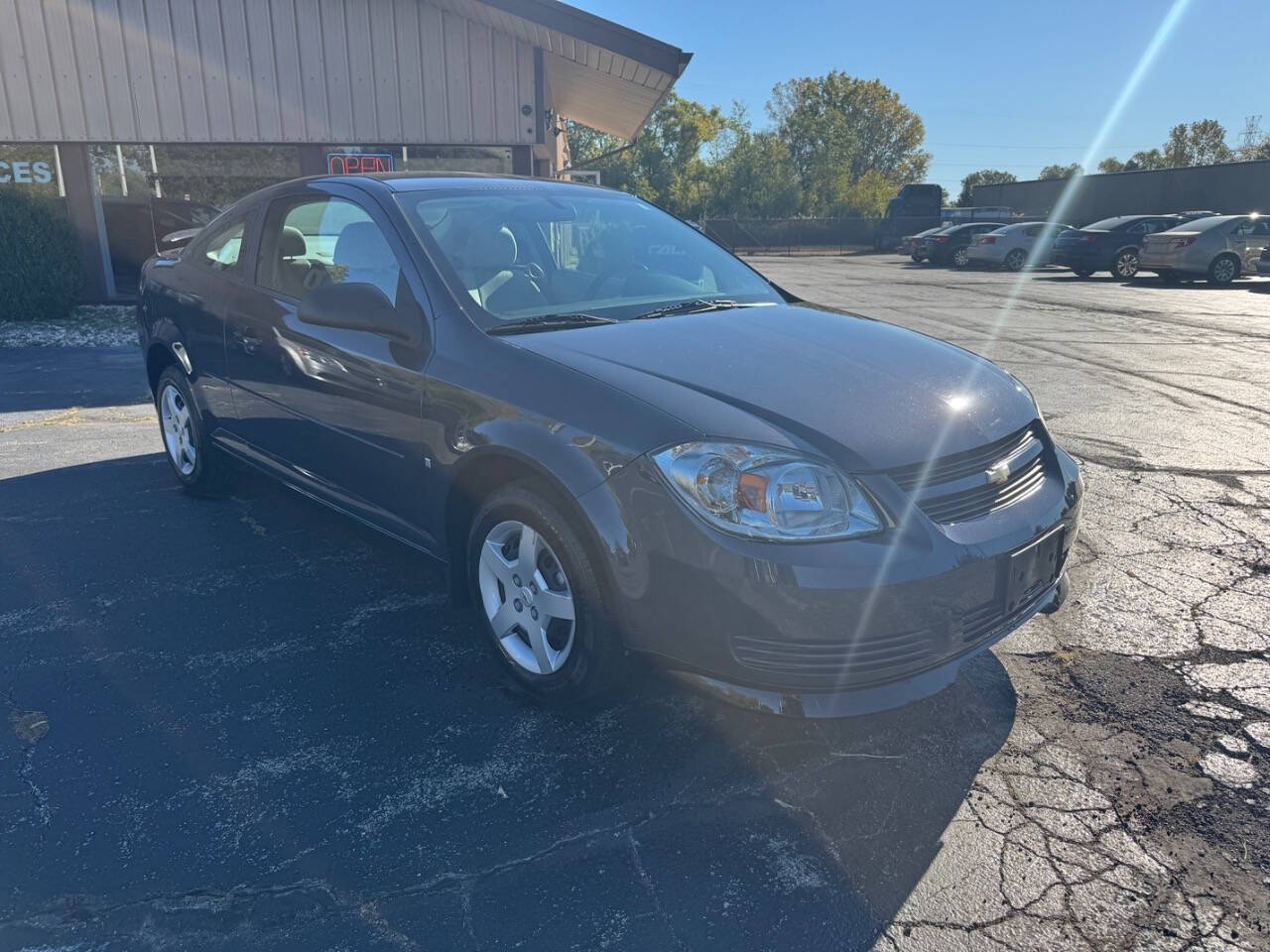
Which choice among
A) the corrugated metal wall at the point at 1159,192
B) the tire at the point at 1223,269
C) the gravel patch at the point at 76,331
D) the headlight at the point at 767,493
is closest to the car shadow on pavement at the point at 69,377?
the gravel patch at the point at 76,331

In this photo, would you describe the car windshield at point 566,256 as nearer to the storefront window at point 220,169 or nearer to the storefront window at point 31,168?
the storefront window at point 220,169

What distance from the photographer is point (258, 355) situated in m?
3.96

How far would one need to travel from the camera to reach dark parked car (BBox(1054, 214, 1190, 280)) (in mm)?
21328

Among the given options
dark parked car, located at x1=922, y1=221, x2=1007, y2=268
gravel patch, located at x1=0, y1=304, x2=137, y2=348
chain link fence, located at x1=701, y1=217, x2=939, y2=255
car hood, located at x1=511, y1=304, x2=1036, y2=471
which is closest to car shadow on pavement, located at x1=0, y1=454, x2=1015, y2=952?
car hood, located at x1=511, y1=304, x2=1036, y2=471

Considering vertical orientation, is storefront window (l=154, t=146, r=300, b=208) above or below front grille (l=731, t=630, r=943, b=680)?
above

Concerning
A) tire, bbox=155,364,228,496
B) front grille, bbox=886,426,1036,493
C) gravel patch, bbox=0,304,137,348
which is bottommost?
gravel patch, bbox=0,304,137,348

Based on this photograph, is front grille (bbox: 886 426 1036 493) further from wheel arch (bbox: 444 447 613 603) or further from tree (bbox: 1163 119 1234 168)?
tree (bbox: 1163 119 1234 168)

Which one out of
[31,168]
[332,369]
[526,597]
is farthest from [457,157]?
[526,597]

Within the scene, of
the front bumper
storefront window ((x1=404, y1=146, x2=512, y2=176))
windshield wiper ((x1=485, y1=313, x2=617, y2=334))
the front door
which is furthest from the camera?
storefront window ((x1=404, y1=146, x2=512, y2=176))

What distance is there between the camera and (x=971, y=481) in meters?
2.58

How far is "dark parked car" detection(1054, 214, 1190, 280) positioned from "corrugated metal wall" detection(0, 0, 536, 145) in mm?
15305

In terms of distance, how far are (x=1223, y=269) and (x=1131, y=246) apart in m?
2.68

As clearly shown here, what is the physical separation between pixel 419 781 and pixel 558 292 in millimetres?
1787

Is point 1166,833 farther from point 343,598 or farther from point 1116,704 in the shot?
point 343,598
